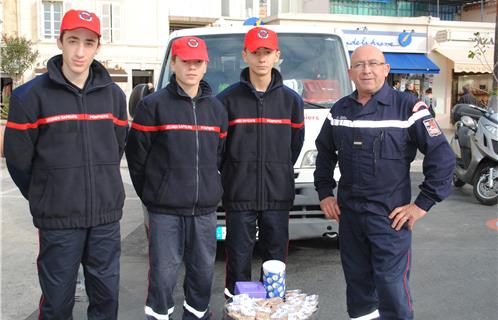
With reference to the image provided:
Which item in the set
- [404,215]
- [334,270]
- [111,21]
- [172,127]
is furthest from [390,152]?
[111,21]

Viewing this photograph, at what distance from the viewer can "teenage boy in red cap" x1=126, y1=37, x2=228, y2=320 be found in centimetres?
345

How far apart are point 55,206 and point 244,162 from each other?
1317 millimetres

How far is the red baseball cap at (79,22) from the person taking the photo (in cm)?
305

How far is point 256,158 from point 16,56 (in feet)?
74.5

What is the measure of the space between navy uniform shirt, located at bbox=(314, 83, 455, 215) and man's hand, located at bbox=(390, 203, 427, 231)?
3cm

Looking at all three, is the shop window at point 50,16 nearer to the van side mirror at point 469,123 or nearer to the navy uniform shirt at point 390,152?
the van side mirror at point 469,123

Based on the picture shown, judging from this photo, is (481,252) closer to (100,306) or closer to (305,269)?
(305,269)

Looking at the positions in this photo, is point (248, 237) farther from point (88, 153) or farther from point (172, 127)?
point (88, 153)

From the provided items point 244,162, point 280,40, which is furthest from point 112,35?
point 244,162

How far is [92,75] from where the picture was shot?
10.5ft

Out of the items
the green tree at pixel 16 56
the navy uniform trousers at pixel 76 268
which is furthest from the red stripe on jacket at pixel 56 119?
the green tree at pixel 16 56

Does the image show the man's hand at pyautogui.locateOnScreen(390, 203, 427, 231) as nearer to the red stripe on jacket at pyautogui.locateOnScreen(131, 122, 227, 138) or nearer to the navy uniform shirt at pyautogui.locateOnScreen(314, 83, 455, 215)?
the navy uniform shirt at pyautogui.locateOnScreen(314, 83, 455, 215)

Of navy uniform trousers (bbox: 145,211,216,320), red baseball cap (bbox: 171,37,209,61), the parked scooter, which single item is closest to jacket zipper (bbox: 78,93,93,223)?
navy uniform trousers (bbox: 145,211,216,320)

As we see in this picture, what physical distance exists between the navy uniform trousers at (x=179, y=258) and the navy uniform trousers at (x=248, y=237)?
24 centimetres
